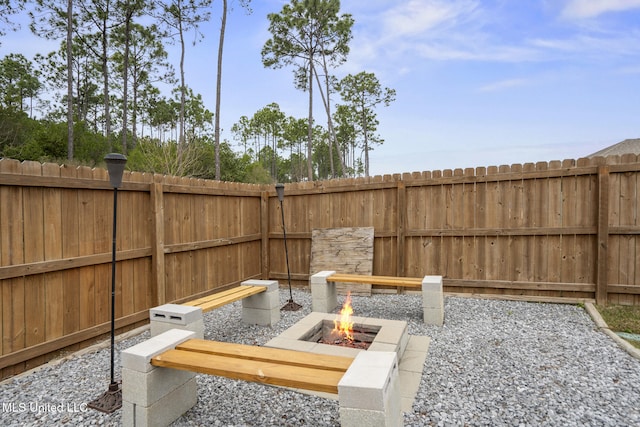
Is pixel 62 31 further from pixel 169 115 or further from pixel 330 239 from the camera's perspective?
pixel 330 239

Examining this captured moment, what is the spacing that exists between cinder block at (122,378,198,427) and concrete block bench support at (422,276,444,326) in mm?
3014

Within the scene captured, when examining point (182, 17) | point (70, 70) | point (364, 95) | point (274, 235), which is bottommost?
point (274, 235)

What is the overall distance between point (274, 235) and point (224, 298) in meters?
2.99

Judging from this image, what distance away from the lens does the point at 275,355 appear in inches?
84.0

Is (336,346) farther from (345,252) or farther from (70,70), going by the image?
(70,70)

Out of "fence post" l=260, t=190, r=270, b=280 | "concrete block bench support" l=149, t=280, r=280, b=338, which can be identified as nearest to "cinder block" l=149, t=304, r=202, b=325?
"concrete block bench support" l=149, t=280, r=280, b=338

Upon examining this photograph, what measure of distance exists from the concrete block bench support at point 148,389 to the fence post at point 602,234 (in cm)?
567

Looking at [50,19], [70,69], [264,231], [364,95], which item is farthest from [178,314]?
[364,95]

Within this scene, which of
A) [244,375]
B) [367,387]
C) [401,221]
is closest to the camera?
[367,387]

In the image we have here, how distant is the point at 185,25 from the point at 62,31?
16.6ft

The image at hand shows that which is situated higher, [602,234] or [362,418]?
[602,234]

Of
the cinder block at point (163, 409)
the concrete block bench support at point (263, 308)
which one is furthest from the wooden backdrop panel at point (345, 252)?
the cinder block at point (163, 409)

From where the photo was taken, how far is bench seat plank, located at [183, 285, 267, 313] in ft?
11.8

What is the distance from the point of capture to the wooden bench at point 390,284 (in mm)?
4266
